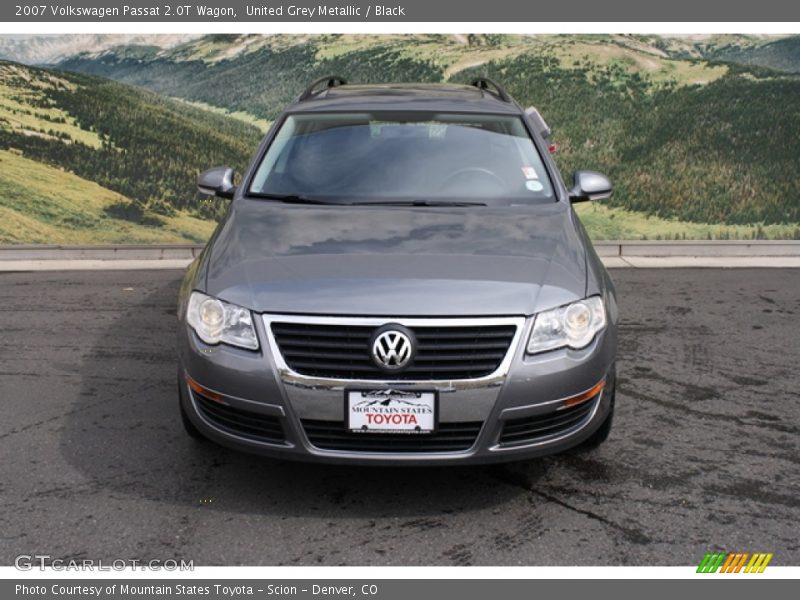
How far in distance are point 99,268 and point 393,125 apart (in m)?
5.05

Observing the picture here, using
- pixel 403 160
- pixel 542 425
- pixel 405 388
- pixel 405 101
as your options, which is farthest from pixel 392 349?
pixel 405 101

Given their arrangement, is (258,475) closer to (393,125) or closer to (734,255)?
(393,125)

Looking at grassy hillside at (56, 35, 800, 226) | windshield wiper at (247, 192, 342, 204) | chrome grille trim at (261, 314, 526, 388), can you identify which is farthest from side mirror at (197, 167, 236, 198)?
grassy hillside at (56, 35, 800, 226)

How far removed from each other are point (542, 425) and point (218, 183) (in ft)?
7.93

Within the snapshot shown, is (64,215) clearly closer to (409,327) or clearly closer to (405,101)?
(405,101)

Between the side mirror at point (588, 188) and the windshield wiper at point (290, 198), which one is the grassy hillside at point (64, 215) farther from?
the side mirror at point (588, 188)

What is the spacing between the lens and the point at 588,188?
18.2ft

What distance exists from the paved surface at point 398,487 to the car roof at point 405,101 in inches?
69.7

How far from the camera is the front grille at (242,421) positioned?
3.96 m

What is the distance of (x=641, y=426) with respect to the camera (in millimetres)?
5113

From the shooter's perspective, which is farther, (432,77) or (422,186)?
(432,77)

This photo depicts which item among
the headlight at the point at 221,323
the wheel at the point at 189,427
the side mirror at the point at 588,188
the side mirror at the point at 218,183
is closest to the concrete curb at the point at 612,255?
the side mirror at the point at 218,183

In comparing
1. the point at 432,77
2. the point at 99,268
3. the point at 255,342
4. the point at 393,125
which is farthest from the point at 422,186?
the point at 432,77

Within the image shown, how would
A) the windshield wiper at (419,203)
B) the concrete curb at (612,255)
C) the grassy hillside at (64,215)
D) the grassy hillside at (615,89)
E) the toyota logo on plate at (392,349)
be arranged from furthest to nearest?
the grassy hillside at (615,89), the grassy hillside at (64,215), the concrete curb at (612,255), the windshield wiper at (419,203), the toyota logo on plate at (392,349)
